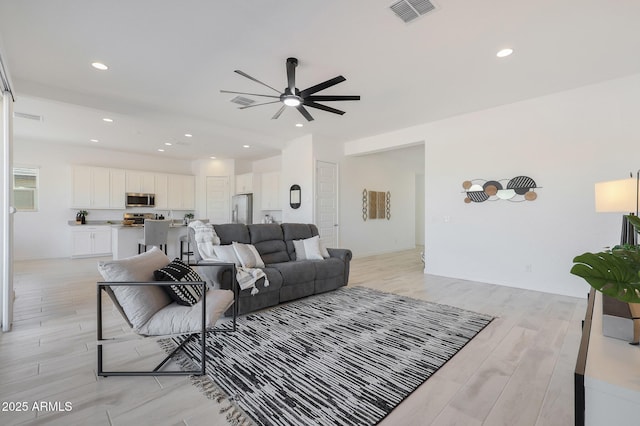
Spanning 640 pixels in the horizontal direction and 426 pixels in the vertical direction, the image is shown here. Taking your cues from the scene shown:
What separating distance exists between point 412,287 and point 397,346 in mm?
2095

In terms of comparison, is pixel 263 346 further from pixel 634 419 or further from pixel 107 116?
pixel 107 116

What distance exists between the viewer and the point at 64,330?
2.82 m

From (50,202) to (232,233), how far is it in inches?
241

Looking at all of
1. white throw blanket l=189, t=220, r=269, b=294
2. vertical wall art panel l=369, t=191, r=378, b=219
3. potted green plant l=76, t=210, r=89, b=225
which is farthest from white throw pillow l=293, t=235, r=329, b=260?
potted green plant l=76, t=210, r=89, b=225

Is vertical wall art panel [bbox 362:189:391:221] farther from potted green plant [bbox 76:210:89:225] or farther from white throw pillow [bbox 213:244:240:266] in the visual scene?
potted green plant [bbox 76:210:89:225]

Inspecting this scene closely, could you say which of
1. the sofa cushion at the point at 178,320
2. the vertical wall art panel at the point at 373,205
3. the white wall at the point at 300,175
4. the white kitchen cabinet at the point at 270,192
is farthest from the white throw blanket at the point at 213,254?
the vertical wall art panel at the point at 373,205

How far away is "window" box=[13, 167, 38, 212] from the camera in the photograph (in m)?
6.65

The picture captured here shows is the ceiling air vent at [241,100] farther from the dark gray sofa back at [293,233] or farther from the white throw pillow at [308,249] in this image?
the white throw pillow at [308,249]

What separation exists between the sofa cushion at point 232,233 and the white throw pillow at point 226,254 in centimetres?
26

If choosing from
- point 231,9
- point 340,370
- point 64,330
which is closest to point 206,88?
point 231,9

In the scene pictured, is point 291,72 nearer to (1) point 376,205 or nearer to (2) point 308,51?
(2) point 308,51

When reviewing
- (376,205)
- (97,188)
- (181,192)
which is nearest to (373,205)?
(376,205)

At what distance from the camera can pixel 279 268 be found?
3590mm

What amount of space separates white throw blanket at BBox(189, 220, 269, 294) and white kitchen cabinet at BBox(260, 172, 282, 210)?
4347 millimetres
